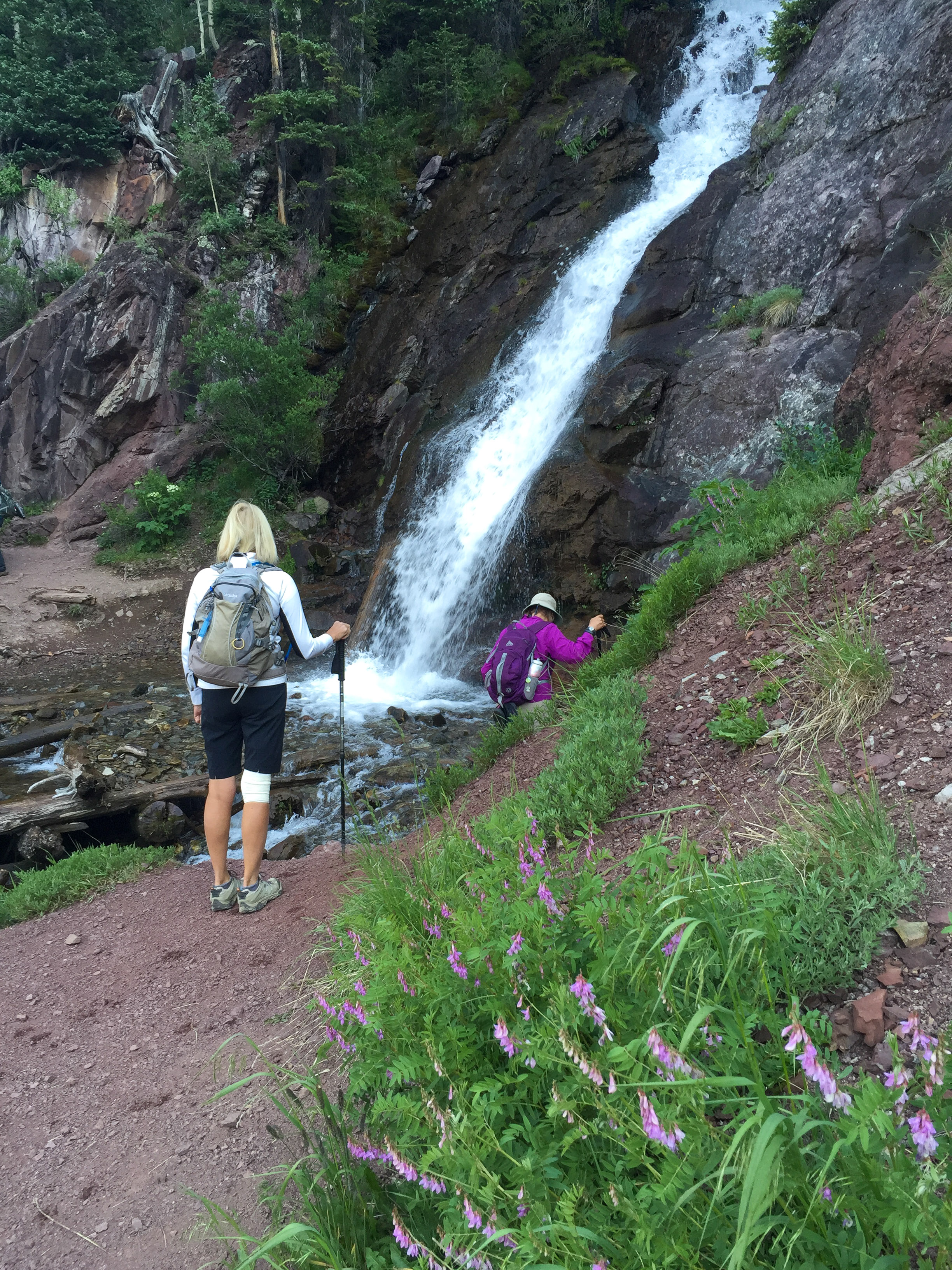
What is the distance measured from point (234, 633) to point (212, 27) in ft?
91.2

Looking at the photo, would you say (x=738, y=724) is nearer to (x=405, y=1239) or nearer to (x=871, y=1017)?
(x=871, y=1017)

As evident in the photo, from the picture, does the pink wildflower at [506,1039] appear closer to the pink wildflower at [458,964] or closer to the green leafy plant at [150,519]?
the pink wildflower at [458,964]

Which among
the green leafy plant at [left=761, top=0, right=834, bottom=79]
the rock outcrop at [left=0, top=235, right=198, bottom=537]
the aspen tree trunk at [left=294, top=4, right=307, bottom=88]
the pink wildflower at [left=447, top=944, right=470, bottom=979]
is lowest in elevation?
the pink wildflower at [left=447, top=944, right=470, bottom=979]

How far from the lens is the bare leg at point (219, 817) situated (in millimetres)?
4461

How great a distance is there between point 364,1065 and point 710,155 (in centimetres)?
→ 1778

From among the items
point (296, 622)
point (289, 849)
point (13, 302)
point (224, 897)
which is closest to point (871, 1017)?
point (296, 622)

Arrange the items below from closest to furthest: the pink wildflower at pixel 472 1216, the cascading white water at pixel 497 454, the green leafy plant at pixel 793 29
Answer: the pink wildflower at pixel 472 1216, the cascading white water at pixel 497 454, the green leafy plant at pixel 793 29

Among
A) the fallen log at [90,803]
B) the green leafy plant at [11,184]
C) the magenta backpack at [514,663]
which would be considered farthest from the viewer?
the green leafy plant at [11,184]

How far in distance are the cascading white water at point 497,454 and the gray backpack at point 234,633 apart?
621 cm

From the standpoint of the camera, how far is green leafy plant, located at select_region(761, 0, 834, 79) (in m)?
12.0

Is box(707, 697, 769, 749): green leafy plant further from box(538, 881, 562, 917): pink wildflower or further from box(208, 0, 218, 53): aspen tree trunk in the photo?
box(208, 0, 218, 53): aspen tree trunk

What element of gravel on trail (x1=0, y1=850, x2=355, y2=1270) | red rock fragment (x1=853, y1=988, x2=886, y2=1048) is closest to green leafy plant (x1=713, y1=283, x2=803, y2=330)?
gravel on trail (x1=0, y1=850, x2=355, y2=1270)

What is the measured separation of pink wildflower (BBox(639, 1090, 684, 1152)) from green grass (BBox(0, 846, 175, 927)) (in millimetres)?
5020

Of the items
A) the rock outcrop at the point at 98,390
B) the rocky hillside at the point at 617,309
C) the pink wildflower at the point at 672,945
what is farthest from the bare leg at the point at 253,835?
the rock outcrop at the point at 98,390
